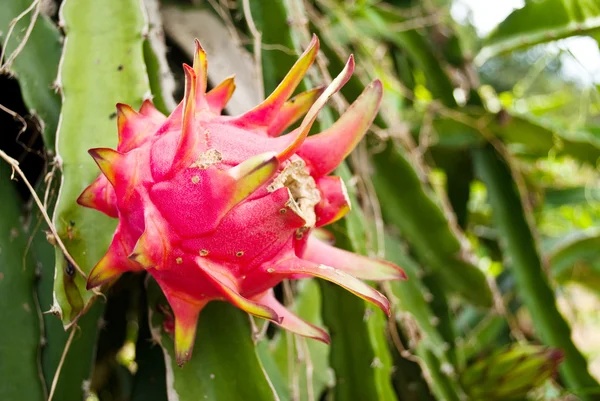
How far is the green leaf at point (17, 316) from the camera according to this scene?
561mm

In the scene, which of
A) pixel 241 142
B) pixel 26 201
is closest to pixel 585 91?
pixel 241 142

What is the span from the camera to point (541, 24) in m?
1.11

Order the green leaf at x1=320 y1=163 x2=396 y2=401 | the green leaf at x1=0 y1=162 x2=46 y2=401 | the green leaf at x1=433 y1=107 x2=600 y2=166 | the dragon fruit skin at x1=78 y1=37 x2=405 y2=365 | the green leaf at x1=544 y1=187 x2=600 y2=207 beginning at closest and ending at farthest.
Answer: the dragon fruit skin at x1=78 y1=37 x2=405 y2=365
the green leaf at x1=0 y1=162 x2=46 y2=401
the green leaf at x1=320 y1=163 x2=396 y2=401
the green leaf at x1=433 y1=107 x2=600 y2=166
the green leaf at x1=544 y1=187 x2=600 y2=207

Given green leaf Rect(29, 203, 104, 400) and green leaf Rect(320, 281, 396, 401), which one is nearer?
green leaf Rect(29, 203, 104, 400)

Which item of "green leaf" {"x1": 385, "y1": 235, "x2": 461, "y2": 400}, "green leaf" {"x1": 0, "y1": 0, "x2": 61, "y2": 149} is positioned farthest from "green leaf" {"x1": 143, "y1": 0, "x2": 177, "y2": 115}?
"green leaf" {"x1": 385, "y1": 235, "x2": 461, "y2": 400}

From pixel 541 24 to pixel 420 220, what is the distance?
0.49 metres

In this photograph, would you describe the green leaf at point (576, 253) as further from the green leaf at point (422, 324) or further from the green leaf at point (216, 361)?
the green leaf at point (216, 361)

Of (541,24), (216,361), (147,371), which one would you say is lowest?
(147,371)

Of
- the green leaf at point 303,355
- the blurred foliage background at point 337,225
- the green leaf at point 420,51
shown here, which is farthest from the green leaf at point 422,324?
the green leaf at point 420,51

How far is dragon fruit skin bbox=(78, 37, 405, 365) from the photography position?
1.45 ft

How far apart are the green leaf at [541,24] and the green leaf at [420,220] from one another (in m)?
0.42

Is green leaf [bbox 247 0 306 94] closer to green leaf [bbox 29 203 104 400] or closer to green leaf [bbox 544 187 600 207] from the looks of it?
green leaf [bbox 29 203 104 400]

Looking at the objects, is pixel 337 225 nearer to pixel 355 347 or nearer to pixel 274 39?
pixel 355 347

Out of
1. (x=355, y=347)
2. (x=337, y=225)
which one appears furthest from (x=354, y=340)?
(x=337, y=225)
